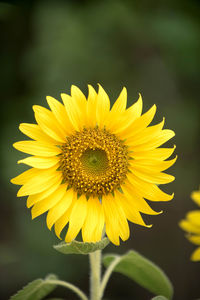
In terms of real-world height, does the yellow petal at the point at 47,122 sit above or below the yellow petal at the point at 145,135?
above

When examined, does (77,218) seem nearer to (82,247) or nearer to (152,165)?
(82,247)

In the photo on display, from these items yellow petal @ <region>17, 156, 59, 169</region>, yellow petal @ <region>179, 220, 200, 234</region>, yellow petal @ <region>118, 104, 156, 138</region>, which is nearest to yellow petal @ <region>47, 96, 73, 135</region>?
yellow petal @ <region>17, 156, 59, 169</region>

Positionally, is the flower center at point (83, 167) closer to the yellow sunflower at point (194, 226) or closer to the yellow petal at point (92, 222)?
the yellow petal at point (92, 222)

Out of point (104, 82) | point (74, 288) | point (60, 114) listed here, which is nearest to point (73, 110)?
point (60, 114)

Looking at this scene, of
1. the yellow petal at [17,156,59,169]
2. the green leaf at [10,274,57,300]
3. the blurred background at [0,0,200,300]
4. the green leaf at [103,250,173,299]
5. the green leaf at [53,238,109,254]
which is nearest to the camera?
the green leaf at [53,238,109,254]

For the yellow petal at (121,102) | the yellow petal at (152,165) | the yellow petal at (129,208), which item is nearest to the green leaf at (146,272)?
the yellow petal at (129,208)

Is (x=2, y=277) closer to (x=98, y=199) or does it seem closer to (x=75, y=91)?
(x=98, y=199)

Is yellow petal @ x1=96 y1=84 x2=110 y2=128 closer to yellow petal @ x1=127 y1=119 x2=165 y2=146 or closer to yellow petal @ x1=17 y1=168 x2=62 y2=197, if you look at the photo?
yellow petal @ x1=127 y1=119 x2=165 y2=146
